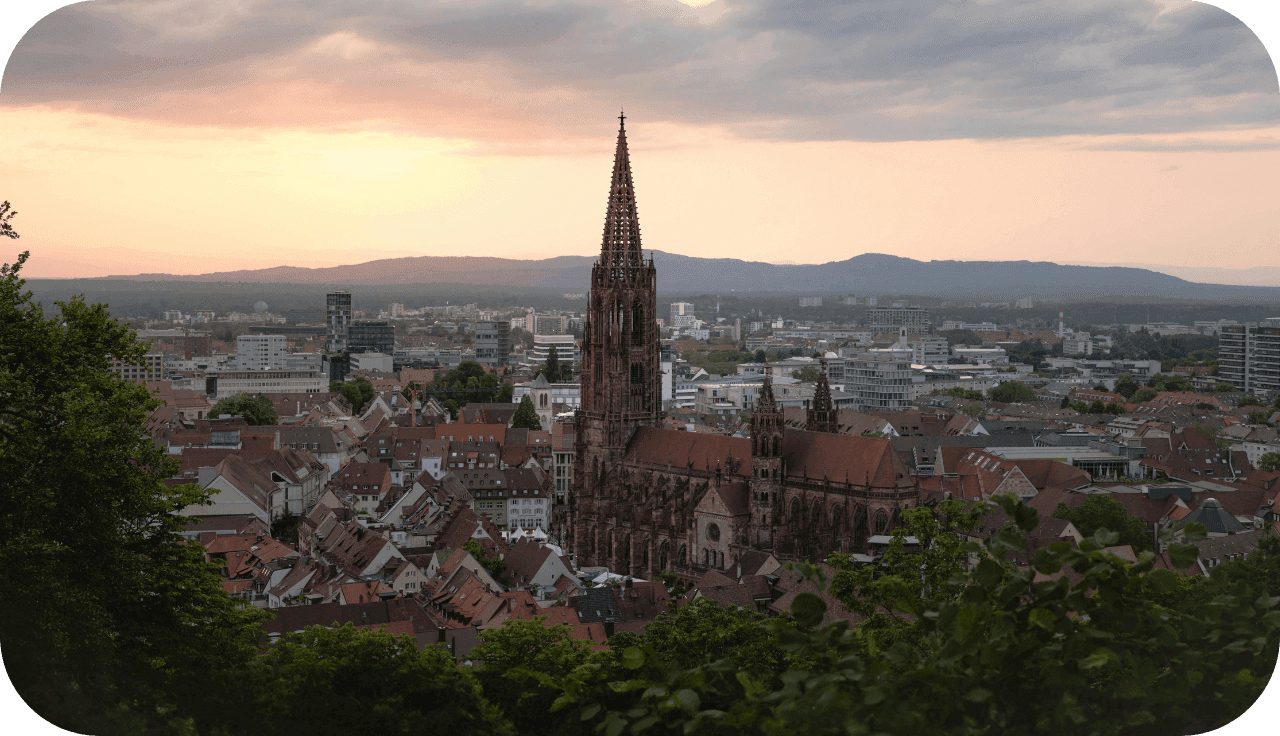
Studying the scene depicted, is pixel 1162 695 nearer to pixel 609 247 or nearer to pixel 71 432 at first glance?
Answer: pixel 71 432

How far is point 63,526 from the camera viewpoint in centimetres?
1967

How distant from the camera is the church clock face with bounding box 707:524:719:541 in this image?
61719mm

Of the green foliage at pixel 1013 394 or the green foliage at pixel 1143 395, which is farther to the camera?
the green foliage at pixel 1013 394

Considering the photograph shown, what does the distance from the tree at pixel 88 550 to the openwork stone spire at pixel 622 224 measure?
49.1 metres

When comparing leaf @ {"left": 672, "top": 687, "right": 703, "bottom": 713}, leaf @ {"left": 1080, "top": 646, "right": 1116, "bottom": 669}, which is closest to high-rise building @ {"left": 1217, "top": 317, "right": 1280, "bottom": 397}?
leaf @ {"left": 1080, "top": 646, "right": 1116, "bottom": 669}

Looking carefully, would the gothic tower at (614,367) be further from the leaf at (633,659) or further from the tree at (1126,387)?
the tree at (1126,387)

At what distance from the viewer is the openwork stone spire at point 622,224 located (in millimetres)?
69250

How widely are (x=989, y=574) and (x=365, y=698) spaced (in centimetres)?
1260

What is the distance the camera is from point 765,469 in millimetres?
59750

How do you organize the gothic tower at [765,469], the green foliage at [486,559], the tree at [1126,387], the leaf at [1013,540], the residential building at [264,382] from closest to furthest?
the leaf at [1013,540] < the green foliage at [486,559] < the gothic tower at [765,469] < the residential building at [264,382] < the tree at [1126,387]

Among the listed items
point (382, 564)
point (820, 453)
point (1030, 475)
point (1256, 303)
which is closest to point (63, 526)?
point (382, 564)

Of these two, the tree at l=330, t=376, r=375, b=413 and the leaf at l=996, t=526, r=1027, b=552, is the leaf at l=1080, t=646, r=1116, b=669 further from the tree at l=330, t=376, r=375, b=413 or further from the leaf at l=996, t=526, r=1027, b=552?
the tree at l=330, t=376, r=375, b=413

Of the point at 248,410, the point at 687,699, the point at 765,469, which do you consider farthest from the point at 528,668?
the point at 248,410

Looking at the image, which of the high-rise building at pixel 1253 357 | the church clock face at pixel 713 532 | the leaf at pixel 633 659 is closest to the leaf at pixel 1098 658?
the leaf at pixel 633 659
